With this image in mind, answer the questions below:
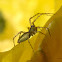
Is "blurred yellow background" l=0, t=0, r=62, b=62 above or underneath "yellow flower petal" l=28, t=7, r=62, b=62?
above

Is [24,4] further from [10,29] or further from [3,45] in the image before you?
[3,45]

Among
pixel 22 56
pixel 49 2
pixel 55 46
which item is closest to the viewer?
pixel 55 46

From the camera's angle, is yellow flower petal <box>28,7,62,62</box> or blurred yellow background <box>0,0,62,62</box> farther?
blurred yellow background <box>0,0,62,62</box>

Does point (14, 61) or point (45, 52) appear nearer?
point (45, 52)

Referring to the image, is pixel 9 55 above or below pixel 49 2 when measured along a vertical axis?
below

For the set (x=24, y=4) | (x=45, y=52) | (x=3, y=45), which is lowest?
(x=45, y=52)

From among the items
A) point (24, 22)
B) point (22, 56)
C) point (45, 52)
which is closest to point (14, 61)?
point (22, 56)

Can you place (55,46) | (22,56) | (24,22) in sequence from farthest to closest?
(24,22)
(22,56)
(55,46)

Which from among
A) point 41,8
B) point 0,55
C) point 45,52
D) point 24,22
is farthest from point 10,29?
point 45,52

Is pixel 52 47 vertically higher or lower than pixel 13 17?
lower

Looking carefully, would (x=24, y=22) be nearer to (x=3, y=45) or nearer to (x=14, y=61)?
(x=3, y=45)

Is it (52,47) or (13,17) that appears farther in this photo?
(13,17)
